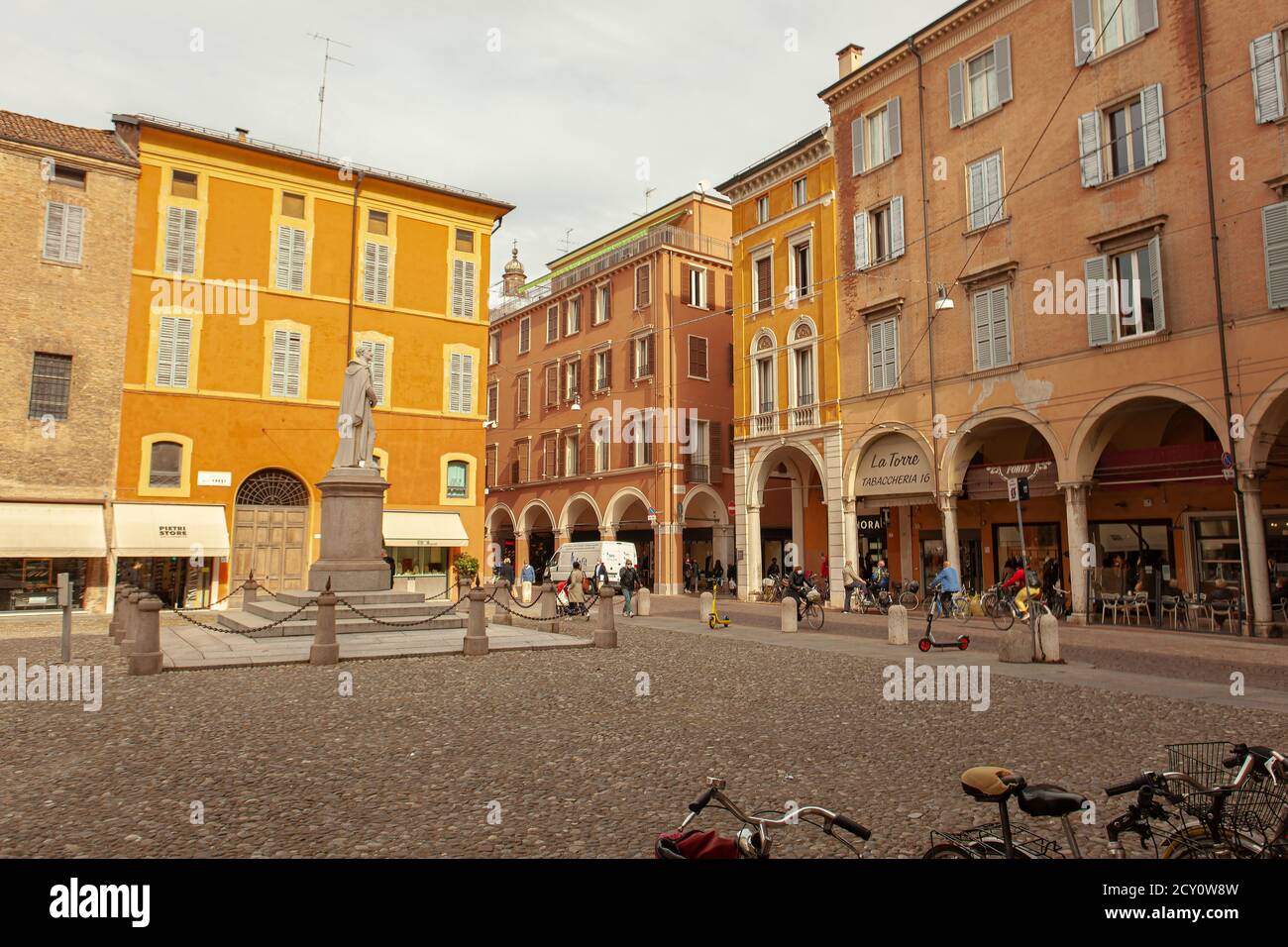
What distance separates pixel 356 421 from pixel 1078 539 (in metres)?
17.7

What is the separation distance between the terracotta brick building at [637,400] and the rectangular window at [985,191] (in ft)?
52.0

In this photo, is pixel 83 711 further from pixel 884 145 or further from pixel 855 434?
pixel 884 145

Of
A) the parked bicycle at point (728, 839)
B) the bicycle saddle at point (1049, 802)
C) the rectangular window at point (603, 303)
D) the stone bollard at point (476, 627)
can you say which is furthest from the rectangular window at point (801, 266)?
the parked bicycle at point (728, 839)

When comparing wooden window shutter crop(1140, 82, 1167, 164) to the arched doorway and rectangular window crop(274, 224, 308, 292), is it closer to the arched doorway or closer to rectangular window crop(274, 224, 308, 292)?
rectangular window crop(274, 224, 308, 292)

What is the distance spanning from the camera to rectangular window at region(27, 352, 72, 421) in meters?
Answer: 24.1

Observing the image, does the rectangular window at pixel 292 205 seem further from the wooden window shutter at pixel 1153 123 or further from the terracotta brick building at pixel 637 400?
the wooden window shutter at pixel 1153 123

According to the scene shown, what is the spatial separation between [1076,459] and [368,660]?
17.3 meters

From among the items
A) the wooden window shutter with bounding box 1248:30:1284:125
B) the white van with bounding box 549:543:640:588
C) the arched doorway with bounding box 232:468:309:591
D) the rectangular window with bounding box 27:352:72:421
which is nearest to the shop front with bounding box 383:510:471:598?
the arched doorway with bounding box 232:468:309:591

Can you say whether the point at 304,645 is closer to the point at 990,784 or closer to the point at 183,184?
the point at 990,784

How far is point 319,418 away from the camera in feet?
94.1

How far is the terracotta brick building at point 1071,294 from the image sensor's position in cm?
1792

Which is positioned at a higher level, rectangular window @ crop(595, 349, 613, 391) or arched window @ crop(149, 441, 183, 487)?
rectangular window @ crop(595, 349, 613, 391)

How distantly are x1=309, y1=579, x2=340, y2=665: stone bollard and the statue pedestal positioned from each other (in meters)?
4.21
